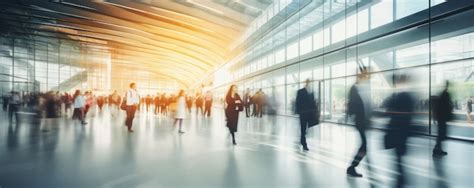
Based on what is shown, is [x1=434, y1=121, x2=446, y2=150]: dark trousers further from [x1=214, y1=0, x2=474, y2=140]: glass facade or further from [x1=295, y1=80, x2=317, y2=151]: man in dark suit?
[x1=214, y1=0, x2=474, y2=140]: glass facade

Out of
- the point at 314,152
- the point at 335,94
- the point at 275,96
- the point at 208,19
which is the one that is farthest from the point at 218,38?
the point at 314,152

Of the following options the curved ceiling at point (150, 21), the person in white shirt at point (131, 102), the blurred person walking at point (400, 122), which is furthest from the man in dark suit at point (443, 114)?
the curved ceiling at point (150, 21)

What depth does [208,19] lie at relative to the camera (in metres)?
24.9

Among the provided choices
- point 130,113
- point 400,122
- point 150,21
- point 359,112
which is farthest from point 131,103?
point 150,21

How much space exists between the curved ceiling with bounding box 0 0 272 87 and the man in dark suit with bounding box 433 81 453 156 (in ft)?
53.8

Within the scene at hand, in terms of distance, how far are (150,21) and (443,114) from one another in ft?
87.0

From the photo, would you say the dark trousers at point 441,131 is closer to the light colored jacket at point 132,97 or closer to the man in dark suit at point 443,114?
the man in dark suit at point 443,114

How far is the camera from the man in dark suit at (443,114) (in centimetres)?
603

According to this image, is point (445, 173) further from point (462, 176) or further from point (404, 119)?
point (404, 119)

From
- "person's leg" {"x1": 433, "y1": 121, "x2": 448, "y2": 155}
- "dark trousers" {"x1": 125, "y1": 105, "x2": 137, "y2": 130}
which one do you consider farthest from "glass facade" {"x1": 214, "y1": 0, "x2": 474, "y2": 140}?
"dark trousers" {"x1": 125, "y1": 105, "x2": 137, "y2": 130}

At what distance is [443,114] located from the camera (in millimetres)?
6102

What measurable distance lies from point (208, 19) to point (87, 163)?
2151 centimetres

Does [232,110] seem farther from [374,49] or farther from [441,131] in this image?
[374,49]

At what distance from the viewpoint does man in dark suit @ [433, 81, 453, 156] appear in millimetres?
6031
